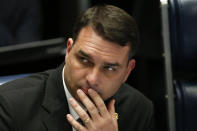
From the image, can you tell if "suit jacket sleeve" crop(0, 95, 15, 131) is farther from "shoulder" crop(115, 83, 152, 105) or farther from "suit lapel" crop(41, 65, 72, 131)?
"shoulder" crop(115, 83, 152, 105)

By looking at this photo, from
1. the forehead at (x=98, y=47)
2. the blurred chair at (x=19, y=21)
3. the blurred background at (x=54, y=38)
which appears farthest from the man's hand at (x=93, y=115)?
the blurred chair at (x=19, y=21)

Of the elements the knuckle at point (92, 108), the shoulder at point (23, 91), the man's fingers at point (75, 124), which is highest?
the shoulder at point (23, 91)

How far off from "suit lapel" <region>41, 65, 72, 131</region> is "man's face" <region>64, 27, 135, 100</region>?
0.08 metres

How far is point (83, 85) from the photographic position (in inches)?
54.7

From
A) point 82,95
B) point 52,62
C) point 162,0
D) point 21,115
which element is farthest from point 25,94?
point 52,62

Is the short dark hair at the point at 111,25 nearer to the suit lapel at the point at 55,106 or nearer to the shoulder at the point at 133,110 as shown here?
the suit lapel at the point at 55,106

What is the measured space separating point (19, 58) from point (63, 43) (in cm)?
34

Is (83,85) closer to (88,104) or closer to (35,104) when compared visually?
(88,104)

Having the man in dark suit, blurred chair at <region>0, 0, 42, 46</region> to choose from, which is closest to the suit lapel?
the man in dark suit

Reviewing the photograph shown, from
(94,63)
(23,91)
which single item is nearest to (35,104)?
(23,91)

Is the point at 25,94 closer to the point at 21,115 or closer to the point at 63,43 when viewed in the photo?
the point at 21,115

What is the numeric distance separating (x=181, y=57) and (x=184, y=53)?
0.02 meters

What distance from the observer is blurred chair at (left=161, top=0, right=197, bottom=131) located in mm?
1522

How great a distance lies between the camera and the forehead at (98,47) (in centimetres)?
139
